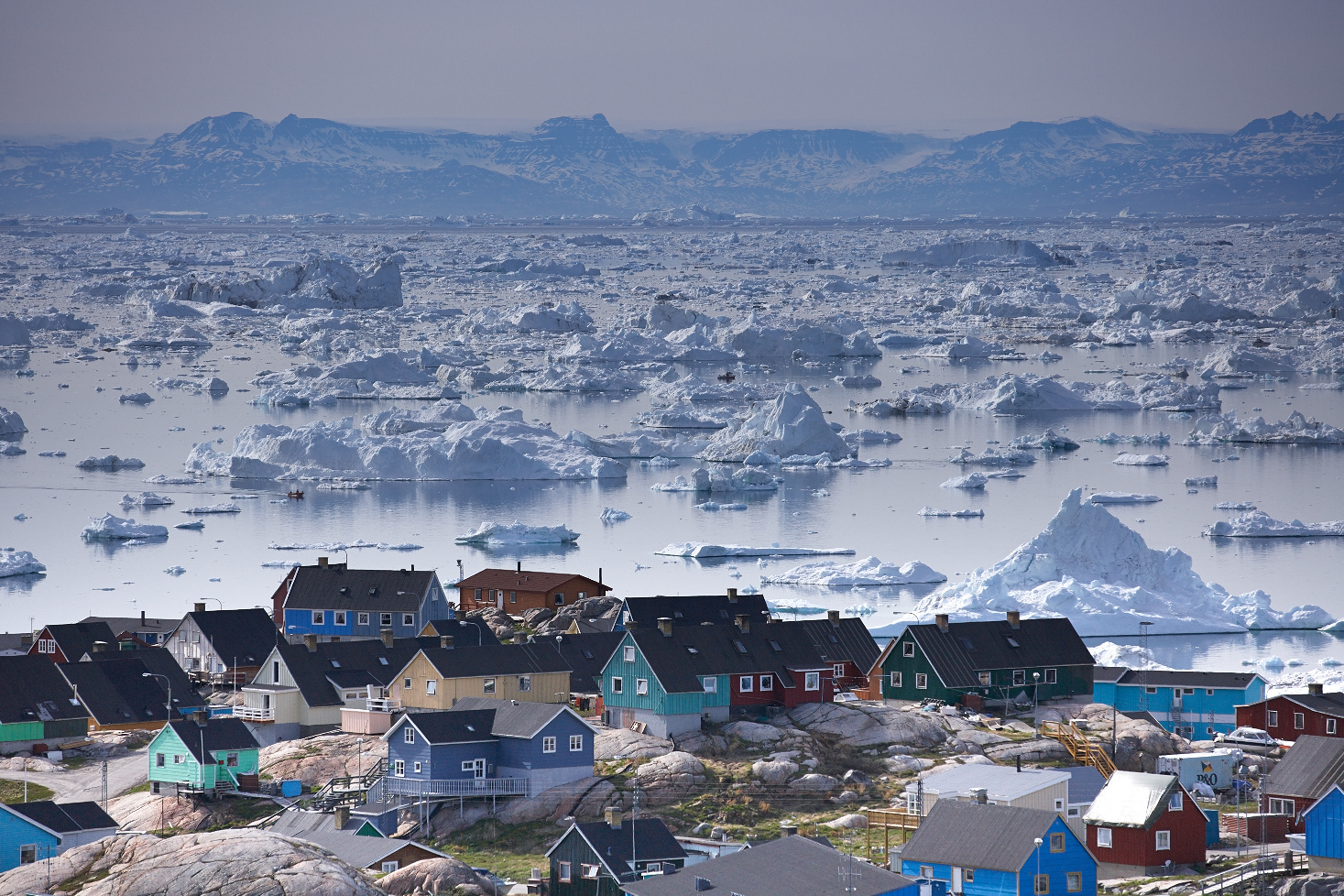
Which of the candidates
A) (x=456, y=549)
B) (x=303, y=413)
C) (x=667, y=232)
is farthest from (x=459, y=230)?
(x=456, y=549)

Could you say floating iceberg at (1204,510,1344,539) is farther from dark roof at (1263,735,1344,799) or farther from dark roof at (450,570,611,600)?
dark roof at (1263,735,1344,799)

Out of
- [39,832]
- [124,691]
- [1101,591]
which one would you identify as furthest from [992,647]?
[39,832]

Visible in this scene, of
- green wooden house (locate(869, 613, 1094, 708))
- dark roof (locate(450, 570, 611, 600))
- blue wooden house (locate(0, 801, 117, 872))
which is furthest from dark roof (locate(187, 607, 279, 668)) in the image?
green wooden house (locate(869, 613, 1094, 708))

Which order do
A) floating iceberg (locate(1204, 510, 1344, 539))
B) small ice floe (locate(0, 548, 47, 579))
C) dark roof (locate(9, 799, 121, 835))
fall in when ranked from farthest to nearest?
floating iceberg (locate(1204, 510, 1344, 539)), small ice floe (locate(0, 548, 47, 579)), dark roof (locate(9, 799, 121, 835))

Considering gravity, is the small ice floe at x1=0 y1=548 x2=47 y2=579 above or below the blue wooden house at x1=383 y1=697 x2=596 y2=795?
below

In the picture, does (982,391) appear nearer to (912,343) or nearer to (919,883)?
(912,343)

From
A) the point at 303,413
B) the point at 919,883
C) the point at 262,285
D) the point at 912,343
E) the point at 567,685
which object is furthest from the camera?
the point at 262,285
